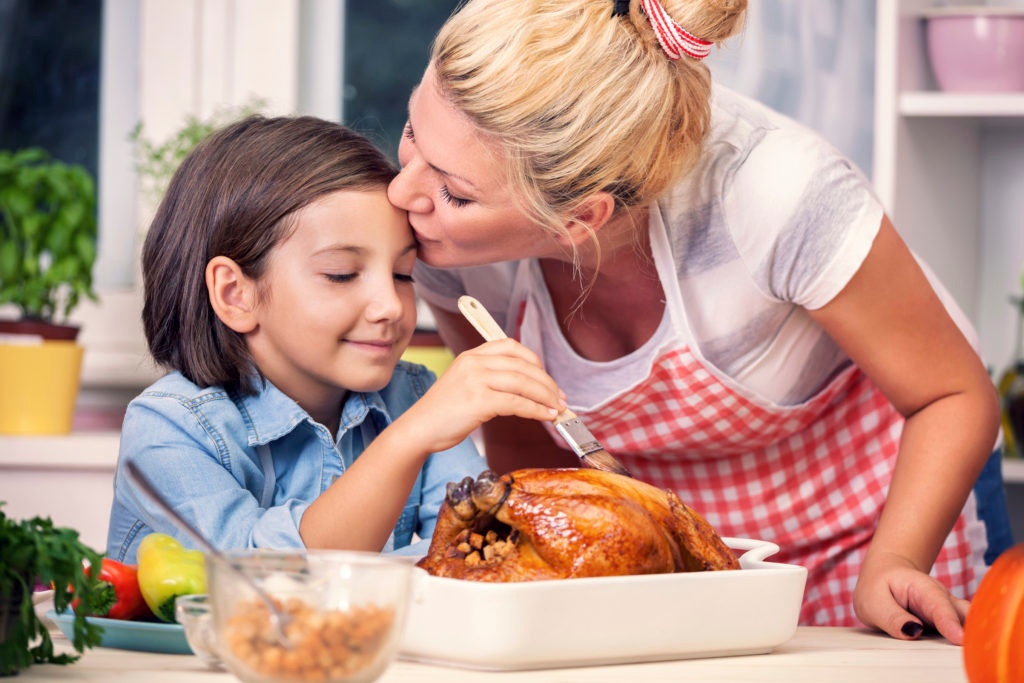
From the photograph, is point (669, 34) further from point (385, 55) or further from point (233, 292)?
point (385, 55)

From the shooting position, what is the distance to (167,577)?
0.81 m

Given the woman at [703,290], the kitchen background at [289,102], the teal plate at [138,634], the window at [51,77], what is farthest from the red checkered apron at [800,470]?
the window at [51,77]

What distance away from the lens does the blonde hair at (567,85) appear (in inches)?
44.1

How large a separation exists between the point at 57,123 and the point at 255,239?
1.49 meters

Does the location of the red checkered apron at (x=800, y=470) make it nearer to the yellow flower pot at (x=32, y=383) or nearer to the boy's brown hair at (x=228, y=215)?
the boy's brown hair at (x=228, y=215)

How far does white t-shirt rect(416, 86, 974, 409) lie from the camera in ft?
3.99

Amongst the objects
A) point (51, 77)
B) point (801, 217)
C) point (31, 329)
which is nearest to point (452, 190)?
point (801, 217)

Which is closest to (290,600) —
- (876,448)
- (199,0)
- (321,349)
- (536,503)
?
(536,503)

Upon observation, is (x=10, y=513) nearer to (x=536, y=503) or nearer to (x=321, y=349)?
(x=321, y=349)

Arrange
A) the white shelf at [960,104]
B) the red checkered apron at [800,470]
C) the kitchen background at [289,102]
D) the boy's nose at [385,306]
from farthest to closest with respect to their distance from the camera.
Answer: the kitchen background at [289,102] < the white shelf at [960,104] < the red checkered apron at [800,470] < the boy's nose at [385,306]

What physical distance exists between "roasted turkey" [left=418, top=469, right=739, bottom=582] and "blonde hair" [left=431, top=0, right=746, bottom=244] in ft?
1.36

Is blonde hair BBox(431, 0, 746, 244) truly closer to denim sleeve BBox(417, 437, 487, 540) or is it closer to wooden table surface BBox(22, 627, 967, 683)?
denim sleeve BBox(417, 437, 487, 540)

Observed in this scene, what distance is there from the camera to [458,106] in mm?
1146

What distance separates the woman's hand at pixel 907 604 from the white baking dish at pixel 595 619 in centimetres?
20
